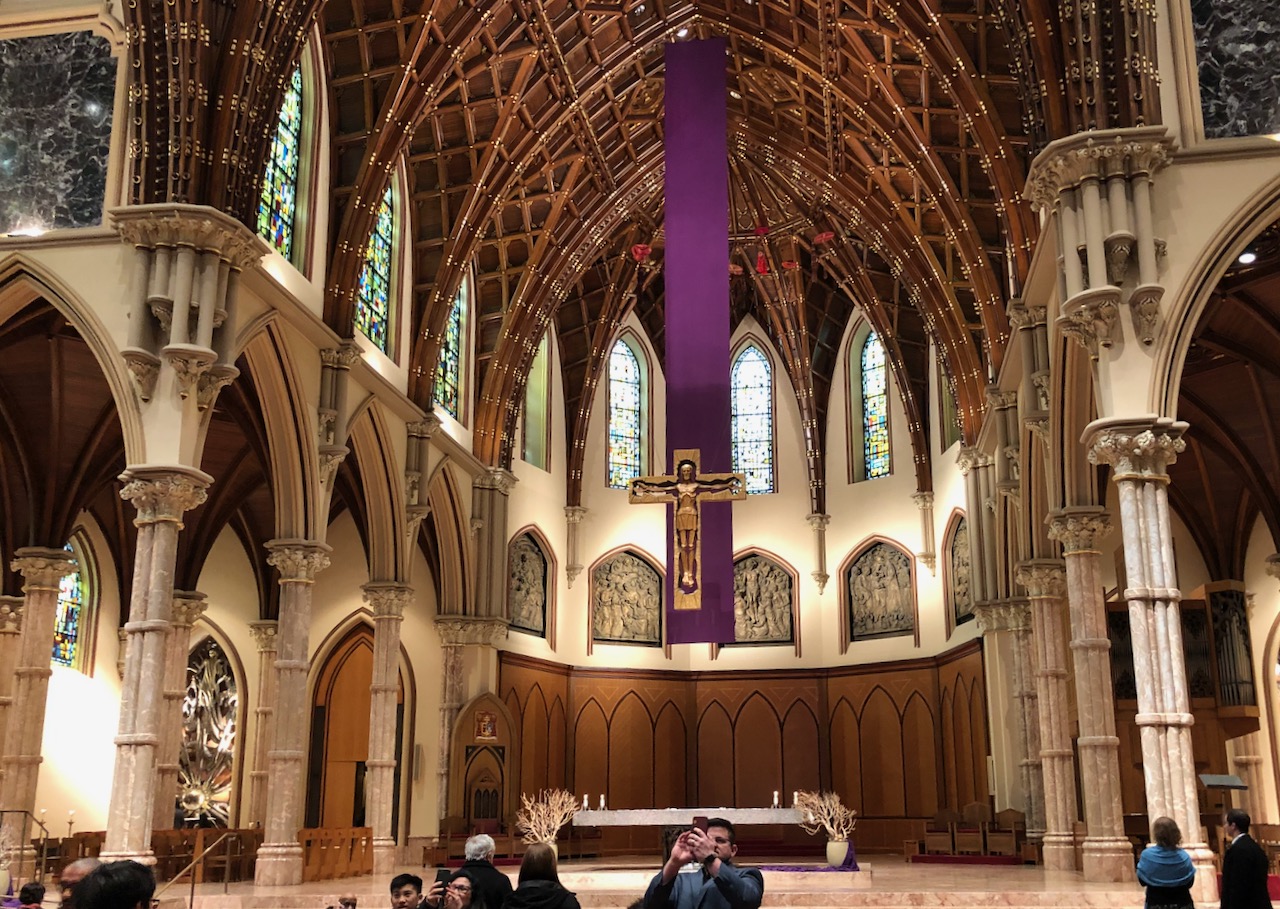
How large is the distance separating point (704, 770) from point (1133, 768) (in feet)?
37.5

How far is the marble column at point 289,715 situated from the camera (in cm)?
1770

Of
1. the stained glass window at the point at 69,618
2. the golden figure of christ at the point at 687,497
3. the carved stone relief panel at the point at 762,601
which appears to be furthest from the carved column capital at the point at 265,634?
the golden figure of christ at the point at 687,497

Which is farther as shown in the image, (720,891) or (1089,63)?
(1089,63)

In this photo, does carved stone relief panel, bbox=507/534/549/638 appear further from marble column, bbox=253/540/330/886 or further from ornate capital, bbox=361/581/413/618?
marble column, bbox=253/540/330/886

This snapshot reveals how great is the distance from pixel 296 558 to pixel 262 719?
705 centimetres

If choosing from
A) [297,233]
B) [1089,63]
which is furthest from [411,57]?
[1089,63]

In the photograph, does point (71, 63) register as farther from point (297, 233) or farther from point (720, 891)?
point (720, 891)

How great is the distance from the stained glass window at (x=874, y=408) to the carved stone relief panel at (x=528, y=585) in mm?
7903

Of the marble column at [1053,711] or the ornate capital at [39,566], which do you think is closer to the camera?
the marble column at [1053,711]

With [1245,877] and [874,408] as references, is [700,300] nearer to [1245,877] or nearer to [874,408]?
[1245,877]

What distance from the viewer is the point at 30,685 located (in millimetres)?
19312

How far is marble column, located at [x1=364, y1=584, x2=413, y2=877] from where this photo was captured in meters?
21.0

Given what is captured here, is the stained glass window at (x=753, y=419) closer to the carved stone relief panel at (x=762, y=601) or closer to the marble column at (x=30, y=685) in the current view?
the carved stone relief panel at (x=762, y=601)

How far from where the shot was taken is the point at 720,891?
17.9 ft
